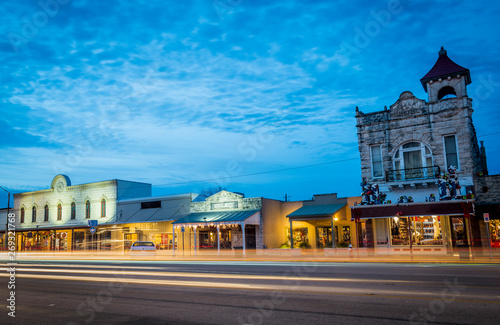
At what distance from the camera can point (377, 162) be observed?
1168 inches

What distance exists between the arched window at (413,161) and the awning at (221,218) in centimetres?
1171

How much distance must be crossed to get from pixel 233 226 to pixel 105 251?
14951 mm

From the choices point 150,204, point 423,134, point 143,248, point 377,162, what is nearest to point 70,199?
point 150,204

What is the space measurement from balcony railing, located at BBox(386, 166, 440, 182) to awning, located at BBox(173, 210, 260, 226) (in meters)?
11.1

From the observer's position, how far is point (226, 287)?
508 inches

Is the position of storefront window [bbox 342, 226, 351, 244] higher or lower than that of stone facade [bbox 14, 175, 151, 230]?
lower

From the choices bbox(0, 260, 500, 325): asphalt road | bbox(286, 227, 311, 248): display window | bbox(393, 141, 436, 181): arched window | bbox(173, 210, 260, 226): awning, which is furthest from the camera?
bbox(286, 227, 311, 248): display window

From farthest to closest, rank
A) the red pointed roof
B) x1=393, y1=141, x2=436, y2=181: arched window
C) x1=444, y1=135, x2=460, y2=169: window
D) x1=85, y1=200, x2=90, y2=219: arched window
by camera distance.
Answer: x1=85, y1=200, x2=90, y2=219: arched window
x1=393, y1=141, x2=436, y2=181: arched window
the red pointed roof
x1=444, y1=135, x2=460, y2=169: window

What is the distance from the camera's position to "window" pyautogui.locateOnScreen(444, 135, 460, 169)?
1057 inches

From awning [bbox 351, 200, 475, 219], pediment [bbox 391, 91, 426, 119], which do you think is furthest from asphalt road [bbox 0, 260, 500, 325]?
pediment [bbox 391, 91, 426, 119]

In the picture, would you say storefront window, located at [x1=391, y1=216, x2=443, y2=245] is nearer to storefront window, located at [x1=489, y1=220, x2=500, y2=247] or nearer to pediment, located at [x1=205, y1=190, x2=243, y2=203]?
storefront window, located at [x1=489, y1=220, x2=500, y2=247]

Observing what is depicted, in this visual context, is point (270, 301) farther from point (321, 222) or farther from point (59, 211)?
point (59, 211)

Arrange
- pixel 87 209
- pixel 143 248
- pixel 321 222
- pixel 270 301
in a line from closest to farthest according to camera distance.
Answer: pixel 270 301 < pixel 321 222 < pixel 143 248 < pixel 87 209

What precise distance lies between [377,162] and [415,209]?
4.61 meters
